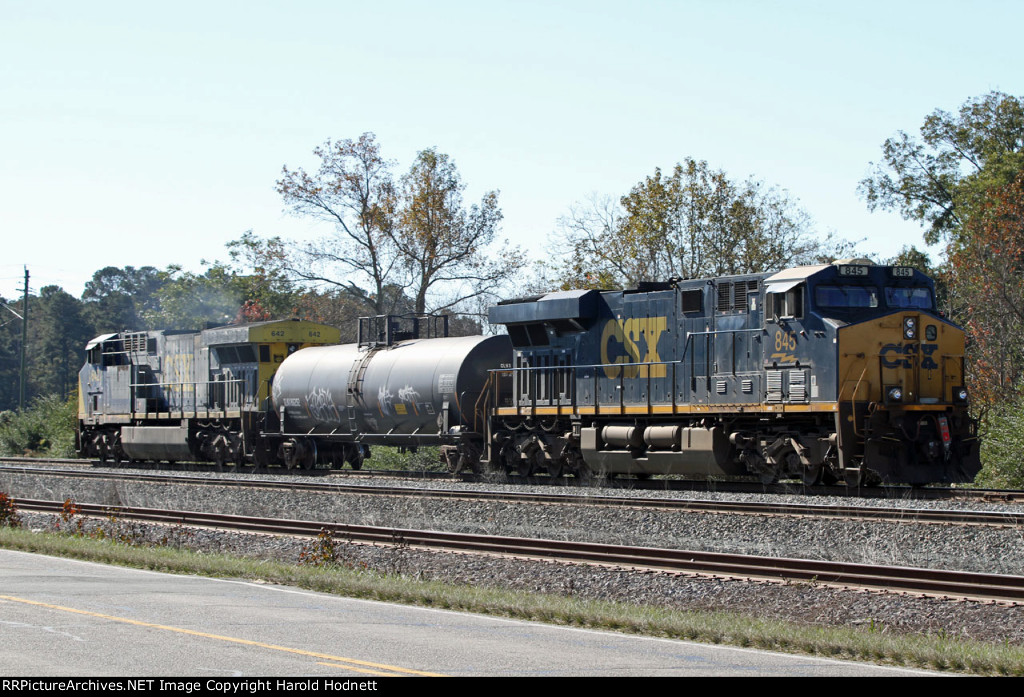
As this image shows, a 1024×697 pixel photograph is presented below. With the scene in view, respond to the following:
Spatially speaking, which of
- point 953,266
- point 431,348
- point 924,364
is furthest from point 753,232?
point 924,364

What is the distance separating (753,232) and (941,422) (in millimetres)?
17368

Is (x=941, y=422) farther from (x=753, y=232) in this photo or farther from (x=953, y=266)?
(x=953, y=266)

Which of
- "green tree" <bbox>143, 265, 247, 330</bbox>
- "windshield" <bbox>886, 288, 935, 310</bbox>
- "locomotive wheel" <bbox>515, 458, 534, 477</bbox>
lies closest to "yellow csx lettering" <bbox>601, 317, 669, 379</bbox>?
"locomotive wheel" <bbox>515, 458, 534, 477</bbox>

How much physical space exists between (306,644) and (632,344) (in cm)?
1440

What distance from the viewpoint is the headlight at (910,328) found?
18.5 metres

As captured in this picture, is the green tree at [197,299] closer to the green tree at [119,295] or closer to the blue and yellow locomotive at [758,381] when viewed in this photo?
the blue and yellow locomotive at [758,381]

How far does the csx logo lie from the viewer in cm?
1830

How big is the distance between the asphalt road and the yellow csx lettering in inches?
449

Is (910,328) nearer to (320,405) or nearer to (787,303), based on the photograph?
(787,303)

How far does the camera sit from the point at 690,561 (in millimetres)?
Result: 11695

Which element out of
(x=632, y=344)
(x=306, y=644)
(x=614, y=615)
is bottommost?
(x=614, y=615)

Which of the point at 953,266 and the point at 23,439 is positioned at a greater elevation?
the point at 953,266

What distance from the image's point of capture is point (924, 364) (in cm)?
1862

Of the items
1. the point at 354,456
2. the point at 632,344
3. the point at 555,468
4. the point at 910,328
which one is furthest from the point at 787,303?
the point at 354,456
